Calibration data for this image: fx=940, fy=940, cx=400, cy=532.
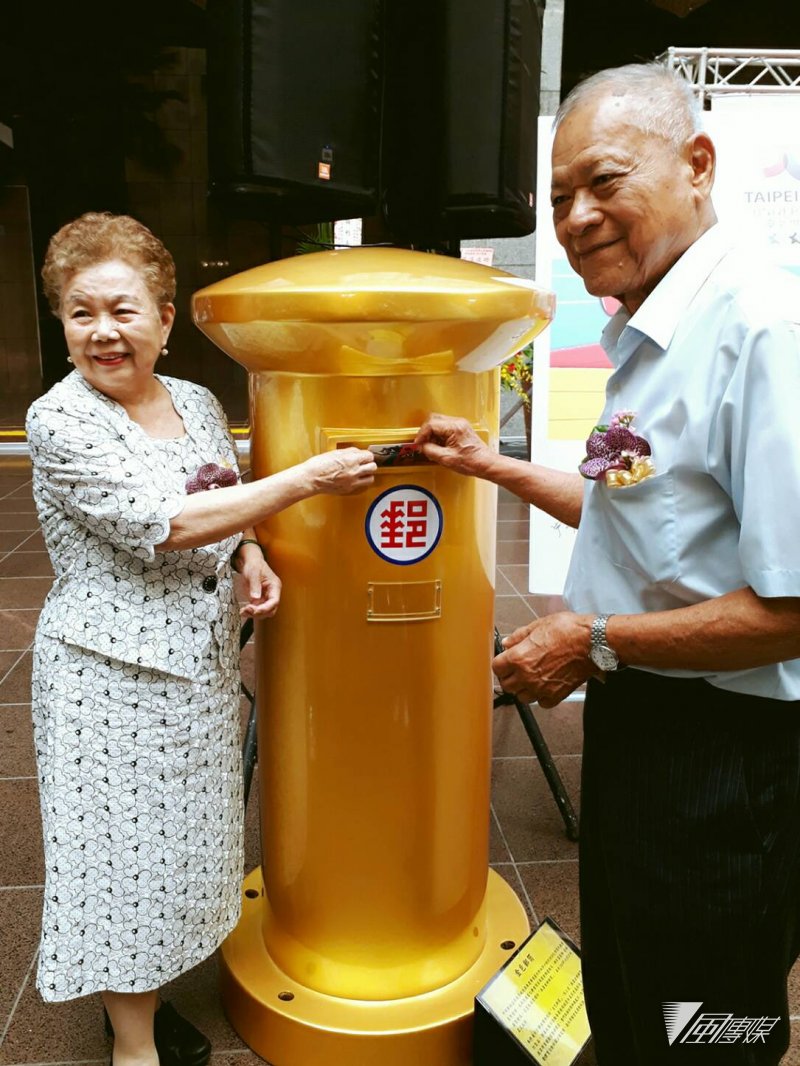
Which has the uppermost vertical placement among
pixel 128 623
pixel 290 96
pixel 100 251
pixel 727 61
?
pixel 727 61

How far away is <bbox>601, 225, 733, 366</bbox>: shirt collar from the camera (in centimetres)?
118

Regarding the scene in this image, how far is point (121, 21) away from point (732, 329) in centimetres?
958

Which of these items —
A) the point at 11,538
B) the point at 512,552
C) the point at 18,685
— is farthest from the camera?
the point at 11,538

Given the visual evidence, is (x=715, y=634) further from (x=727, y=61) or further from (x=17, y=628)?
(x=17, y=628)

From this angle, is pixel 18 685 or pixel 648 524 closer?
pixel 648 524

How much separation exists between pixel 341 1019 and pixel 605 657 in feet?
3.33

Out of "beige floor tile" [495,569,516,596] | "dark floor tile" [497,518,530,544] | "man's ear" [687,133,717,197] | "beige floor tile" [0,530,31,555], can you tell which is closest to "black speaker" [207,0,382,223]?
"man's ear" [687,133,717,197]

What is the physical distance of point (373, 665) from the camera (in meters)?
1.70

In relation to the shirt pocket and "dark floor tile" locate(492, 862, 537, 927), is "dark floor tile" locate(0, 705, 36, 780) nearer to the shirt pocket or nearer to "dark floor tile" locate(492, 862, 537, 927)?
"dark floor tile" locate(492, 862, 537, 927)

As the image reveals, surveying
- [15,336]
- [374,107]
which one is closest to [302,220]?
[374,107]

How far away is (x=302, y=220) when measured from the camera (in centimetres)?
197

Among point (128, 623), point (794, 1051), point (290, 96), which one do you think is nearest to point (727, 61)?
point (290, 96)

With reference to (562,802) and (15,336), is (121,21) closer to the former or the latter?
(15,336)

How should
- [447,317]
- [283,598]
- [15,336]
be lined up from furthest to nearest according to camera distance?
[15,336] → [283,598] → [447,317]
